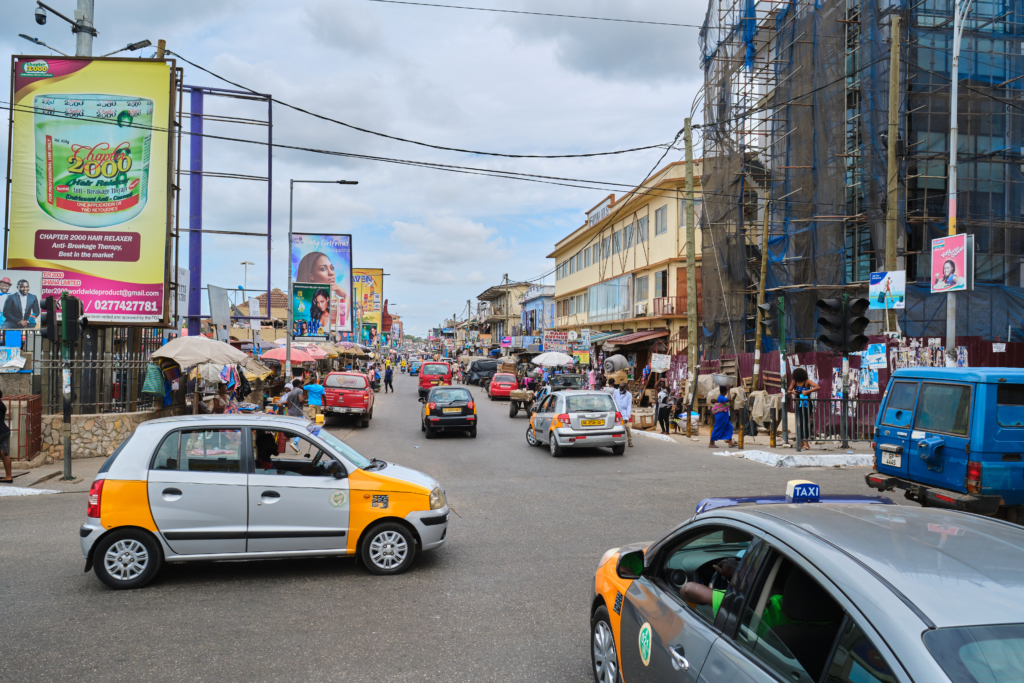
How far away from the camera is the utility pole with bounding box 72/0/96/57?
1872cm

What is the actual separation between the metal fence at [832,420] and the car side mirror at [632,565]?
531 inches

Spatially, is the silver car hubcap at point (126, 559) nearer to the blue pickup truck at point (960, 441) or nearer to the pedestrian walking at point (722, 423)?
the blue pickup truck at point (960, 441)

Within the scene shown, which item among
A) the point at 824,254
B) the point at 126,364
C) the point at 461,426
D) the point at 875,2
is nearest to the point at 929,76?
the point at 875,2

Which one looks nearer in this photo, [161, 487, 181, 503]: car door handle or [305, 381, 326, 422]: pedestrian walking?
[161, 487, 181, 503]: car door handle

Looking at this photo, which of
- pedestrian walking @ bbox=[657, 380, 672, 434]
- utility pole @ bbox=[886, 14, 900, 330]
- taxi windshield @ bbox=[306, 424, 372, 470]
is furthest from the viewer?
pedestrian walking @ bbox=[657, 380, 672, 434]

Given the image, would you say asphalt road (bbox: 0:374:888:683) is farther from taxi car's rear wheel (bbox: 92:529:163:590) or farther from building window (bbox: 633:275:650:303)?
building window (bbox: 633:275:650:303)

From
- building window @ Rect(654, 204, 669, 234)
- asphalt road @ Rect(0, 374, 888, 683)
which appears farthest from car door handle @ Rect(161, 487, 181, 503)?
building window @ Rect(654, 204, 669, 234)

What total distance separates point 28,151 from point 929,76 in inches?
1023

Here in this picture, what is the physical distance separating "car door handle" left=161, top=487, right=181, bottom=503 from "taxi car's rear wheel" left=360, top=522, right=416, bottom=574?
1.75 m

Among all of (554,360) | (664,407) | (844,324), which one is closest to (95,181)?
(664,407)

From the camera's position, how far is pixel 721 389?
61.9 ft

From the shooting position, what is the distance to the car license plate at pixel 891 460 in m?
9.05

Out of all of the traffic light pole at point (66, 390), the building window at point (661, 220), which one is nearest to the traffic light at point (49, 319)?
the traffic light pole at point (66, 390)

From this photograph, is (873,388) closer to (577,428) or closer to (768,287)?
(577,428)
